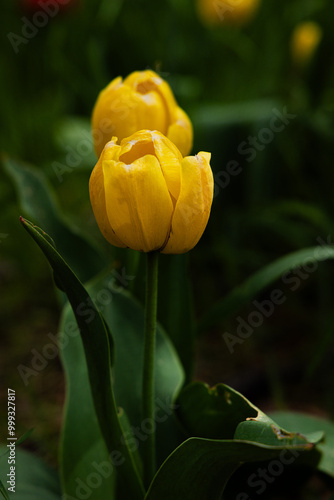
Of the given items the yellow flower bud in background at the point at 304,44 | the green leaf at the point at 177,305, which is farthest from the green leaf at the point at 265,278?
the yellow flower bud in background at the point at 304,44

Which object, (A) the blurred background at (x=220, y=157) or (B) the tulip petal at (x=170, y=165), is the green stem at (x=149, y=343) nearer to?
(B) the tulip petal at (x=170, y=165)

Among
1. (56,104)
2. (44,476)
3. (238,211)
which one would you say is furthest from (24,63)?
(44,476)

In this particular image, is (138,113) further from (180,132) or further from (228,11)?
(228,11)

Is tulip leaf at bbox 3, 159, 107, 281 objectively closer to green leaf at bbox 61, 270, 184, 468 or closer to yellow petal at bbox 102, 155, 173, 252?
green leaf at bbox 61, 270, 184, 468

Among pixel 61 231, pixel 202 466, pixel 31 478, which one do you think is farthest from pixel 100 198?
pixel 31 478

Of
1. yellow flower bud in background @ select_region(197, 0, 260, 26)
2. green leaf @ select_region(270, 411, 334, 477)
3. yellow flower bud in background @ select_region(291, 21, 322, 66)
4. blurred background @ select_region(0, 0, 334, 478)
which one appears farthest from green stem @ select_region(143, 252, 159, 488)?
yellow flower bud in background @ select_region(197, 0, 260, 26)

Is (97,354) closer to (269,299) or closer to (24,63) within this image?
(269,299)
